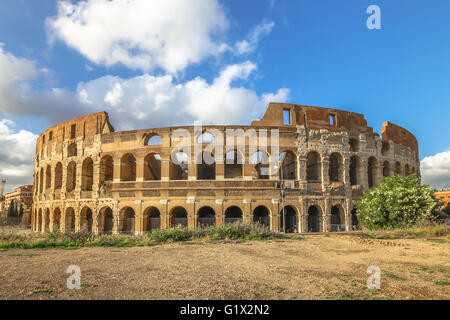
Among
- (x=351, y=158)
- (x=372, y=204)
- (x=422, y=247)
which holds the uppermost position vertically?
(x=351, y=158)

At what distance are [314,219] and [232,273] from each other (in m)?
17.8

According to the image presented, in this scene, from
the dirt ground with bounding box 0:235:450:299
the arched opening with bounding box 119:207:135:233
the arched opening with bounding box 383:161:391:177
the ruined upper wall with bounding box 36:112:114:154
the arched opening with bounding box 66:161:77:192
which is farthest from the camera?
the arched opening with bounding box 383:161:391:177

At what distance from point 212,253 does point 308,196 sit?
1387 cm

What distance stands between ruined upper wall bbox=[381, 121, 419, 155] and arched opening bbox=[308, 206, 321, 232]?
10.0m

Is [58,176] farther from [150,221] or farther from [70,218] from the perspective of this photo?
[150,221]

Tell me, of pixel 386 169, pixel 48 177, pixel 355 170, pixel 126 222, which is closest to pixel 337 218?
pixel 355 170

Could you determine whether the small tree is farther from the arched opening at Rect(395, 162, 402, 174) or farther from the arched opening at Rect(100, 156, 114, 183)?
the arched opening at Rect(100, 156, 114, 183)

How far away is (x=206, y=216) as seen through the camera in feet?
77.6

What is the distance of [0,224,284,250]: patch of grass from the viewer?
11492 mm

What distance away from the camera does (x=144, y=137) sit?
72.7 ft

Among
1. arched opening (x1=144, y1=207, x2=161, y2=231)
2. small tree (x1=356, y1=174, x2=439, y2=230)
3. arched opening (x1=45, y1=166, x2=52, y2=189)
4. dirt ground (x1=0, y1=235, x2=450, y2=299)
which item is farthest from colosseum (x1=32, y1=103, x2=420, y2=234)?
dirt ground (x1=0, y1=235, x2=450, y2=299)

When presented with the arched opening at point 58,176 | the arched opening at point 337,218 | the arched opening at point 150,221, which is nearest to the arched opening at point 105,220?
the arched opening at point 150,221
